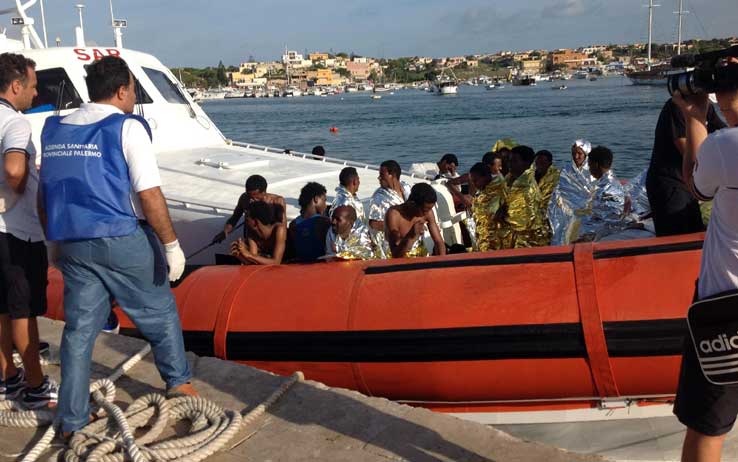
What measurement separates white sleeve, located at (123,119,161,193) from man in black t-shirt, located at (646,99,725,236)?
2562 millimetres

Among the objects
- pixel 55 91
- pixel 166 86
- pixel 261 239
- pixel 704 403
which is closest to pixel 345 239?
pixel 261 239

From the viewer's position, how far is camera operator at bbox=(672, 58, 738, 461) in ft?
6.40

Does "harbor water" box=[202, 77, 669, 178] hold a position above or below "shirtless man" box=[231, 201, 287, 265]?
below

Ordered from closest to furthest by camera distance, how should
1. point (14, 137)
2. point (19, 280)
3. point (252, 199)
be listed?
point (14, 137) < point (19, 280) < point (252, 199)

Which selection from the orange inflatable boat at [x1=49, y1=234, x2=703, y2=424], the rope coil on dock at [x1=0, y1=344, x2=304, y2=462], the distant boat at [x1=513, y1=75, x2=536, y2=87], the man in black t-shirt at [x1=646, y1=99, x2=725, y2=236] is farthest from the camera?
the distant boat at [x1=513, y1=75, x2=536, y2=87]

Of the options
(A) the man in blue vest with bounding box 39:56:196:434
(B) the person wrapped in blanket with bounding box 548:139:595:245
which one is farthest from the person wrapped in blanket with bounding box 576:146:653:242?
(A) the man in blue vest with bounding box 39:56:196:434

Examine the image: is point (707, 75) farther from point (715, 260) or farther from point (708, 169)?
point (715, 260)

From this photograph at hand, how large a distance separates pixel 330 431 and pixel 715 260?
5.19 ft

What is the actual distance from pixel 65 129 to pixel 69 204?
0.92 ft

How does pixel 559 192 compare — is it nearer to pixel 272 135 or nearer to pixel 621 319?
pixel 621 319

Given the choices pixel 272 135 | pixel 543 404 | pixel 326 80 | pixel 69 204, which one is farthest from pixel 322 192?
pixel 326 80

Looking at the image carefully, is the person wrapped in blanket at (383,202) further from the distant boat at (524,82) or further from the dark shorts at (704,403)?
the distant boat at (524,82)

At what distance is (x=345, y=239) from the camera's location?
4.84 meters

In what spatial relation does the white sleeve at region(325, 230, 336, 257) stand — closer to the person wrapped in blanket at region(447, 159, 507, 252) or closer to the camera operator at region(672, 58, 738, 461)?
the person wrapped in blanket at region(447, 159, 507, 252)
